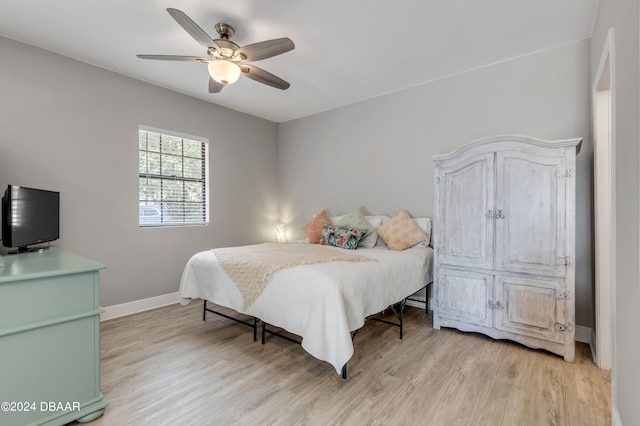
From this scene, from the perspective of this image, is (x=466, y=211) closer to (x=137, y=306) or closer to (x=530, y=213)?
(x=530, y=213)

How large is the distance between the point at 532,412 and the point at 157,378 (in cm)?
242

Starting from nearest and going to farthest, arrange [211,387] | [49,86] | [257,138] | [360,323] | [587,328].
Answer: [211,387], [360,323], [587,328], [49,86], [257,138]

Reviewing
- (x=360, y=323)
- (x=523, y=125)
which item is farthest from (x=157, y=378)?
(x=523, y=125)

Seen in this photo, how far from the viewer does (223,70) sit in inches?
91.1

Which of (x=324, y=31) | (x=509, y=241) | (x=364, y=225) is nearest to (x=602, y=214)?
(x=509, y=241)

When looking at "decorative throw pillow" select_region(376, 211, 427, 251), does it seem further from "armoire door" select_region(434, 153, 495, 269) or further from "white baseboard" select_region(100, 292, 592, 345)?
"white baseboard" select_region(100, 292, 592, 345)

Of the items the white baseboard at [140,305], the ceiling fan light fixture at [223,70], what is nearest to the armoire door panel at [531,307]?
the white baseboard at [140,305]

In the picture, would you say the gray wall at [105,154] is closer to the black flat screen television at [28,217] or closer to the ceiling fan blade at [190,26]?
the black flat screen television at [28,217]

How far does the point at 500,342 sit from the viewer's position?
268cm

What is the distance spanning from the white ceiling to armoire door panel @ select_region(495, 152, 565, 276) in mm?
1111

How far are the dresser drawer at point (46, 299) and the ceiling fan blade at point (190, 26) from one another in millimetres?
1638

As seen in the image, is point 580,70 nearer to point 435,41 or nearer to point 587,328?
point 435,41

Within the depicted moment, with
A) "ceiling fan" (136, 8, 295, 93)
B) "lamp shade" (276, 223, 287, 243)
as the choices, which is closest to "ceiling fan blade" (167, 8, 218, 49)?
"ceiling fan" (136, 8, 295, 93)

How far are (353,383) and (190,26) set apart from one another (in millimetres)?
2640
